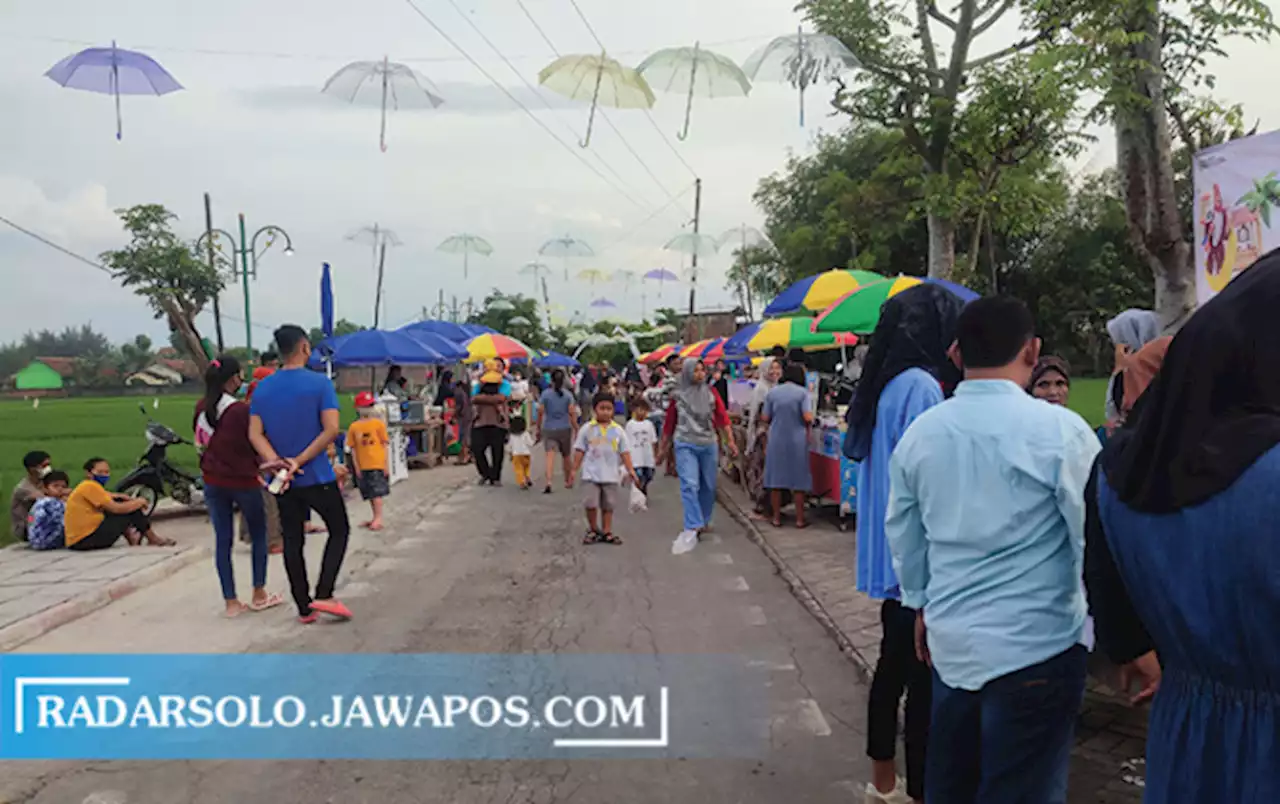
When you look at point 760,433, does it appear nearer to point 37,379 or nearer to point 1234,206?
point 1234,206

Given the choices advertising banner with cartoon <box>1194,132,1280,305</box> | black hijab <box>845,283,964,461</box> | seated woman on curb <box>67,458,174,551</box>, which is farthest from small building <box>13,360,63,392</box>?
advertising banner with cartoon <box>1194,132,1280,305</box>

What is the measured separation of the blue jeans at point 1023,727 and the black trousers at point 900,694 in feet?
2.69

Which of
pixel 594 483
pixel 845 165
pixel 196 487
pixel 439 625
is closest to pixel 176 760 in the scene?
pixel 439 625

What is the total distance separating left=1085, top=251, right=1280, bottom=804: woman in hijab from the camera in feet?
5.09

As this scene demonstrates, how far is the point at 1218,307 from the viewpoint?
161 cm

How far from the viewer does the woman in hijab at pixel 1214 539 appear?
155cm

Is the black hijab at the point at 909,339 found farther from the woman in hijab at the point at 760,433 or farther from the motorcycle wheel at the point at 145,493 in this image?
the motorcycle wheel at the point at 145,493

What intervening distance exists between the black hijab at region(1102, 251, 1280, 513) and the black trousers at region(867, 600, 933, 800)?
1.80 metres

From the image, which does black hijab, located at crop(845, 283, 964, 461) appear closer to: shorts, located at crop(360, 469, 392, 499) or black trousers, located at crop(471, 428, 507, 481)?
shorts, located at crop(360, 469, 392, 499)

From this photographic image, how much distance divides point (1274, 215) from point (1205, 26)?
5.54m

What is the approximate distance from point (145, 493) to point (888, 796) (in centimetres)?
993

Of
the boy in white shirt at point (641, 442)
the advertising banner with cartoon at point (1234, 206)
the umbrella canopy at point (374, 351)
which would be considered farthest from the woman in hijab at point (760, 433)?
the umbrella canopy at point (374, 351)

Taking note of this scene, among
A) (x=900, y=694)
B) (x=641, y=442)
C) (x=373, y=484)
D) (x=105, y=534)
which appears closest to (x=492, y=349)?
(x=641, y=442)

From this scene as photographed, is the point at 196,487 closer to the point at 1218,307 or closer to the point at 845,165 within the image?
the point at 1218,307
